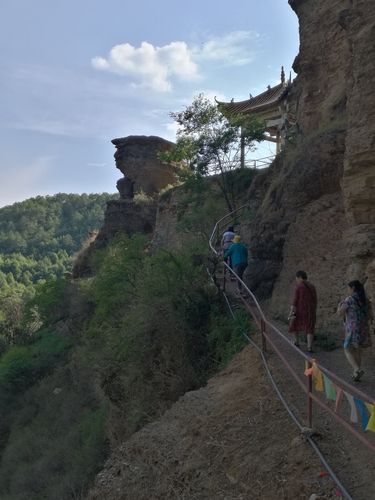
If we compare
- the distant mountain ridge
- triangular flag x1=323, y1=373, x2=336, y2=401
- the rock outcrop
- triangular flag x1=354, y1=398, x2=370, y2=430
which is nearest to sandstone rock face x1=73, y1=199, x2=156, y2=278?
the rock outcrop

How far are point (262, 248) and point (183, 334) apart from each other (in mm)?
3847

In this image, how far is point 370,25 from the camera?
9.34 metres

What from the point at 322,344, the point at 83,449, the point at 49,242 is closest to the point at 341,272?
the point at 322,344

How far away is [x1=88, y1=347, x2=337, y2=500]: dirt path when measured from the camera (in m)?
5.54

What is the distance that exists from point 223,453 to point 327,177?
8.33m

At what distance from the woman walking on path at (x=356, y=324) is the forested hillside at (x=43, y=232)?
10271 cm

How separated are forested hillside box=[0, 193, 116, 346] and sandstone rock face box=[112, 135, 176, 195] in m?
70.7

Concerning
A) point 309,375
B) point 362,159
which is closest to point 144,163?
point 362,159

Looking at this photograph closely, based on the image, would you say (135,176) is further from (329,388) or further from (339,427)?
(329,388)

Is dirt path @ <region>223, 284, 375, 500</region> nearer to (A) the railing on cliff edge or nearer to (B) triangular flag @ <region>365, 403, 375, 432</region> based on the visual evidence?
(A) the railing on cliff edge

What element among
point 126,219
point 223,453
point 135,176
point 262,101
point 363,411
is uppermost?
point 262,101

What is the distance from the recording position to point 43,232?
140750mm

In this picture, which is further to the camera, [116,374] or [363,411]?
[116,374]

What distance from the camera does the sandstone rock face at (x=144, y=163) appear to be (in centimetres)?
3906
